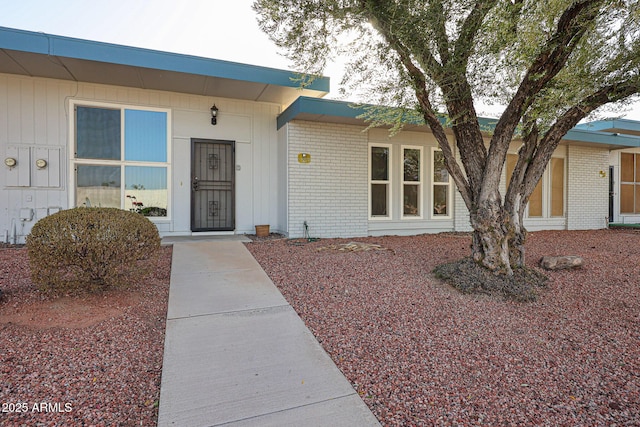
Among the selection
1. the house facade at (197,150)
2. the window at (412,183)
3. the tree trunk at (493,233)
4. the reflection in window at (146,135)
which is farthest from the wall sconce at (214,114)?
the tree trunk at (493,233)

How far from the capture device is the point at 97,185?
6699 millimetres

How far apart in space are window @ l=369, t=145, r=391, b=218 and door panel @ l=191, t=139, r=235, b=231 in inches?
130

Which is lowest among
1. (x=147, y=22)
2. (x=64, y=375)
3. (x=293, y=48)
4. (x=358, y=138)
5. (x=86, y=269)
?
(x=64, y=375)

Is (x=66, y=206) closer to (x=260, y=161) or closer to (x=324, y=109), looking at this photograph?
(x=260, y=161)

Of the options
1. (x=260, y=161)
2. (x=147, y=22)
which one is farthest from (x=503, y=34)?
(x=147, y=22)

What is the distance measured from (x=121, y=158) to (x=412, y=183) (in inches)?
262

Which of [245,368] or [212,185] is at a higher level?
[212,185]

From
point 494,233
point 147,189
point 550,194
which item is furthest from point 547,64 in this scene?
point 550,194

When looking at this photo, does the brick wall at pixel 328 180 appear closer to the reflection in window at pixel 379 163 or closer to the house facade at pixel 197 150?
the house facade at pixel 197 150

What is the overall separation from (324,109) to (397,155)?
2566 millimetres

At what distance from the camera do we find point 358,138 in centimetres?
772

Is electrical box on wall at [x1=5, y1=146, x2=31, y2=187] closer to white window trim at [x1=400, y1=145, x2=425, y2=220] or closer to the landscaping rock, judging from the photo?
white window trim at [x1=400, y1=145, x2=425, y2=220]

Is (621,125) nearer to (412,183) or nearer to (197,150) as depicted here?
(412,183)

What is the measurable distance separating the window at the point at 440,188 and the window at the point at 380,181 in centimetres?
134
